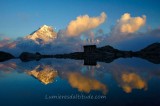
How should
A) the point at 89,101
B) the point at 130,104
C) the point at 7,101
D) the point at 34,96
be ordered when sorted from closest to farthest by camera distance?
the point at 130,104 → the point at 89,101 → the point at 7,101 → the point at 34,96

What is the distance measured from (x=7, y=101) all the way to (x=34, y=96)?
134 inches

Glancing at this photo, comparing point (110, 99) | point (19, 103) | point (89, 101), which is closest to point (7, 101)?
point (19, 103)

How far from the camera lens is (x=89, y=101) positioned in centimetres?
2491

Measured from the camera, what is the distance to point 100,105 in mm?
23219

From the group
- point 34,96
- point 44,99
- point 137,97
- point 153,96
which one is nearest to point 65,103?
point 44,99

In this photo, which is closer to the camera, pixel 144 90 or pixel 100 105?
pixel 100 105

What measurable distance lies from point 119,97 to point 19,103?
422 inches

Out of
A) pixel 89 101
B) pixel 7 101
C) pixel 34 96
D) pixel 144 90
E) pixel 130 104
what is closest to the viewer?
pixel 130 104

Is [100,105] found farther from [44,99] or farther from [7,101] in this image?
[7,101]

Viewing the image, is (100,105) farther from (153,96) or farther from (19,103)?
(19,103)

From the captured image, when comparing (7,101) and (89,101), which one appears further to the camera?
(7,101)

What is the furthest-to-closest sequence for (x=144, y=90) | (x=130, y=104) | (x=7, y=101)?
(x=144, y=90)
(x=7, y=101)
(x=130, y=104)

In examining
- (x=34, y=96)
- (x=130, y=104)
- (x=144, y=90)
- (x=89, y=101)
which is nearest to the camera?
(x=130, y=104)

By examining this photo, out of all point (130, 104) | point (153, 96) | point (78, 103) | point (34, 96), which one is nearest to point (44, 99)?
point (34, 96)
